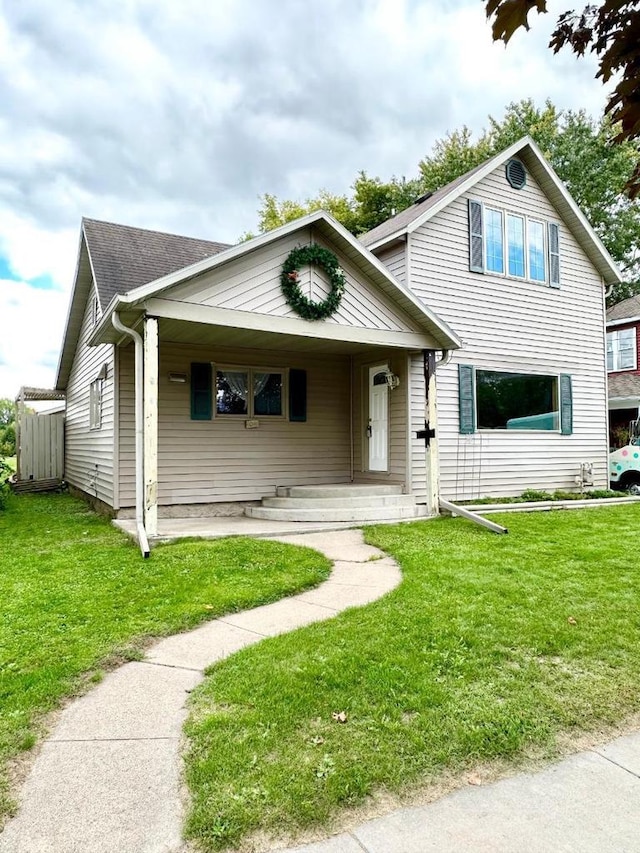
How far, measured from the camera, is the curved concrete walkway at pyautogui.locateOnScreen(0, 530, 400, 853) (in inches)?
72.6

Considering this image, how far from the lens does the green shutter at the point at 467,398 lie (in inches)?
400

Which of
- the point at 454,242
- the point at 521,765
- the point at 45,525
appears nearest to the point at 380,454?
the point at 454,242

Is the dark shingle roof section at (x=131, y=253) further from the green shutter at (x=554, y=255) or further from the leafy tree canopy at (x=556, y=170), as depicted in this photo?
the leafy tree canopy at (x=556, y=170)

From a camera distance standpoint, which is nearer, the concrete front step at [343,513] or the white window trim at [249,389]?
the concrete front step at [343,513]

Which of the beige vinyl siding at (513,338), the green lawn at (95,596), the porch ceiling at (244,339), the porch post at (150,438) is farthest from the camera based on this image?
the beige vinyl siding at (513,338)

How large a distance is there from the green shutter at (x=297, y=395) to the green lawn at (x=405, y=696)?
5.50 metres

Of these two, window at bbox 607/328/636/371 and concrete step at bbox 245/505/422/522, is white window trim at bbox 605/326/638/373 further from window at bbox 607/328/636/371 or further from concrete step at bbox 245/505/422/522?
concrete step at bbox 245/505/422/522

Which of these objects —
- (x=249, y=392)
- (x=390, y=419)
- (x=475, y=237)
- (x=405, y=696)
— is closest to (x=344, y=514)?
(x=390, y=419)

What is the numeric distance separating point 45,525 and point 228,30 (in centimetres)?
768

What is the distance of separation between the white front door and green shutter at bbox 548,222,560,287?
14.6 feet

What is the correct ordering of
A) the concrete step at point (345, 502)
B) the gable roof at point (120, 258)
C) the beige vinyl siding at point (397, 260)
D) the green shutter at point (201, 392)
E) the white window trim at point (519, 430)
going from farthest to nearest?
1. the white window trim at point (519, 430)
2. the beige vinyl siding at point (397, 260)
3. the gable roof at point (120, 258)
4. the green shutter at point (201, 392)
5. the concrete step at point (345, 502)

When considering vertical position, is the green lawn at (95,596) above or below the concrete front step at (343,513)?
below

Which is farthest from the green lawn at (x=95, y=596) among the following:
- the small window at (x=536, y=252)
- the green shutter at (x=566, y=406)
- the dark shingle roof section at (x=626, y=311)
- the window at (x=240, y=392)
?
the dark shingle roof section at (x=626, y=311)

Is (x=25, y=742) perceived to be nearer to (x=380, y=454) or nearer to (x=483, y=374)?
(x=380, y=454)
